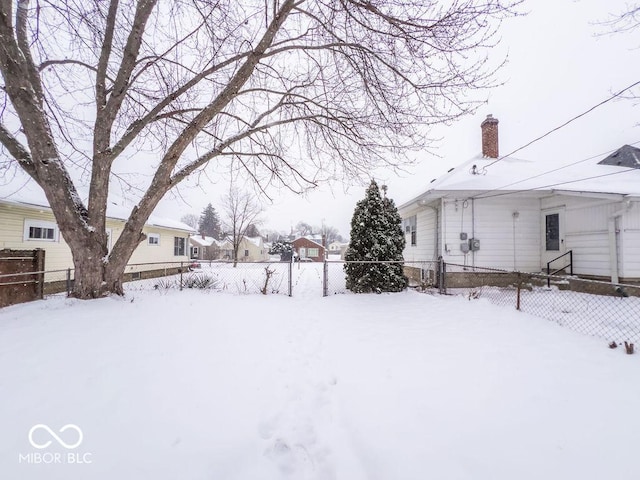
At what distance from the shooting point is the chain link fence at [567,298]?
4953 mm

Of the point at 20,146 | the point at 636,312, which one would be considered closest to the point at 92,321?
the point at 20,146

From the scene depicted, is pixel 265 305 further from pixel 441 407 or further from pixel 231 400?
pixel 441 407

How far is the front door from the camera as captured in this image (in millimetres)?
9141

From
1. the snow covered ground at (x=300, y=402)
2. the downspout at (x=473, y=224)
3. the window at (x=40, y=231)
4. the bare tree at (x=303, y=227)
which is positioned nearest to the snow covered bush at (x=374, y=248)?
the downspout at (x=473, y=224)

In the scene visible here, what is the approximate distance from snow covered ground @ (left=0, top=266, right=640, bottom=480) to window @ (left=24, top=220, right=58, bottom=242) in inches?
272

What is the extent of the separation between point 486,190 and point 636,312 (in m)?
4.75

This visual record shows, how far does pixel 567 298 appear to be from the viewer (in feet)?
24.2

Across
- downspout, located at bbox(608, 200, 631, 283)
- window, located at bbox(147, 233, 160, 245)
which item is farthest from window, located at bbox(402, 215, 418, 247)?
window, located at bbox(147, 233, 160, 245)

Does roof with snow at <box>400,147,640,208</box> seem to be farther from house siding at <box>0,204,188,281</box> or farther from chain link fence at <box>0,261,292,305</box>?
house siding at <box>0,204,188,281</box>

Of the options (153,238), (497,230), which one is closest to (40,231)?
(153,238)

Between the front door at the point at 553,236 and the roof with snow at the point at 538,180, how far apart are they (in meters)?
0.96

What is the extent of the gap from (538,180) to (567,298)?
173 inches

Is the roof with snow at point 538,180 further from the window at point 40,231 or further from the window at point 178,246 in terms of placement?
the window at point 178,246

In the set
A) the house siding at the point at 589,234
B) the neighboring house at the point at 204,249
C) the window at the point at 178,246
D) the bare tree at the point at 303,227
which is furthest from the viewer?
the bare tree at the point at 303,227
